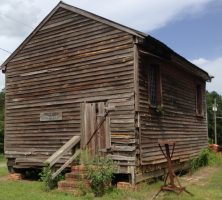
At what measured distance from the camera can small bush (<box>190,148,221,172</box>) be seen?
18.9 metres

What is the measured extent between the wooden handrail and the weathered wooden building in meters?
0.26

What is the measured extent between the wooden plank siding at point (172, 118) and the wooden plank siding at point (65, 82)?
2.27 feet

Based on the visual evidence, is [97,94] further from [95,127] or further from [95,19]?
[95,19]

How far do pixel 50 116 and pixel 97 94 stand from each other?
270 cm

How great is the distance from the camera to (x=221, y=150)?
23.3 metres

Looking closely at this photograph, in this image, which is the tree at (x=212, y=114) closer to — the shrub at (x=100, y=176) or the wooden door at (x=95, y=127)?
the wooden door at (x=95, y=127)

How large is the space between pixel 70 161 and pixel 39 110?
11.2ft

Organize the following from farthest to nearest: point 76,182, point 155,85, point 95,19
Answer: point 155,85, point 95,19, point 76,182

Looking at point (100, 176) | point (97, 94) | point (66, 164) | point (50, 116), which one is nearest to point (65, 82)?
point (50, 116)

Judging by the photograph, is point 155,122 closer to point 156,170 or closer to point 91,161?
point 156,170

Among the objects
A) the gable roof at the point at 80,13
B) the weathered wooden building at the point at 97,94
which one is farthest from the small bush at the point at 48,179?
the gable roof at the point at 80,13

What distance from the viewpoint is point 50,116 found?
635 inches

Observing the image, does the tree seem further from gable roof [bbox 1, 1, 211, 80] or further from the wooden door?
the wooden door

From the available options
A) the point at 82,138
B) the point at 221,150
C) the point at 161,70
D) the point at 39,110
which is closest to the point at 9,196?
the point at 82,138
